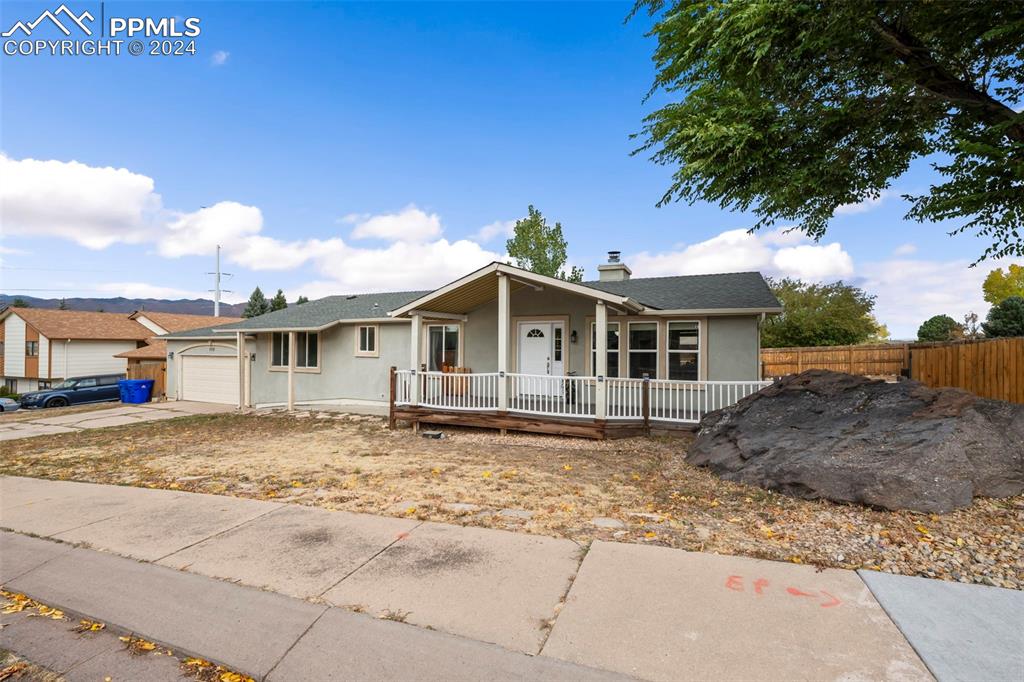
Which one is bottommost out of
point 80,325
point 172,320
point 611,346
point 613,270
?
point 611,346

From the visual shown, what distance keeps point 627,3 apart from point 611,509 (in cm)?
1046

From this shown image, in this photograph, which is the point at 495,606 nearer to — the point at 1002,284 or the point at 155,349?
the point at 155,349

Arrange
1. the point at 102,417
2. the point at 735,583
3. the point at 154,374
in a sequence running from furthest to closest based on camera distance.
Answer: the point at 154,374, the point at 102,417, the point at 735,583

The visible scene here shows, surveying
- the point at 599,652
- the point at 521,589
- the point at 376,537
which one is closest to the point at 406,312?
the point at 376,537

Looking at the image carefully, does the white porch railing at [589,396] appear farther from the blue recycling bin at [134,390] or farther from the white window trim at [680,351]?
the blue recycling bin at [134,390]

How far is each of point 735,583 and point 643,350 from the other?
778 cm

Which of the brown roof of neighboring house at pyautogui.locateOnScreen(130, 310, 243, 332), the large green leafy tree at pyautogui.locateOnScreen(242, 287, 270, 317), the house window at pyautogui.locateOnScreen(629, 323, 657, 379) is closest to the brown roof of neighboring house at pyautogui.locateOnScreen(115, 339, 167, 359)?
the brown roof of neighboring house at pyautogui.locateOnScreen(130, 310, 243, 332)

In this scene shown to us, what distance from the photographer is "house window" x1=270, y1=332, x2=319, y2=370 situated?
13.8 meters

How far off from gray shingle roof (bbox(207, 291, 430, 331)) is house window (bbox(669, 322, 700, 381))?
6.80 meters

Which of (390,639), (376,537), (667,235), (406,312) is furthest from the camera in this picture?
(667,235)

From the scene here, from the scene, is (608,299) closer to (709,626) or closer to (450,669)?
(709,626)

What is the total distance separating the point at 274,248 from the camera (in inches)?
1193

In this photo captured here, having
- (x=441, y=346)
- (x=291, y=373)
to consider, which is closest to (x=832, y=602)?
(x=441, y=346)

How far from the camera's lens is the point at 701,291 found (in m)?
10.8
